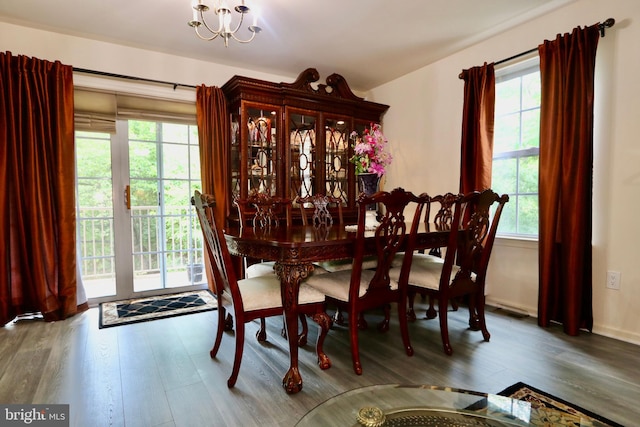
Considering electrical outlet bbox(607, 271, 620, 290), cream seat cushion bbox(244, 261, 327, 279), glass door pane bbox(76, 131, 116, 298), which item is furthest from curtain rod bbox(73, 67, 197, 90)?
electrical outlet bbox(607, 271, 620, 290)

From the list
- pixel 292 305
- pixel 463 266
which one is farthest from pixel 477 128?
pixel 292 305

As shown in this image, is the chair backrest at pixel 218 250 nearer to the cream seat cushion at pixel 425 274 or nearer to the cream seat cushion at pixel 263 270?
the cream seat cushion at pixel 263 270

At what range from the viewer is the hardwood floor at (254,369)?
1625 mm

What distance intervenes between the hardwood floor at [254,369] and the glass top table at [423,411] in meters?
0.52

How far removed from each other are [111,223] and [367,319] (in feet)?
8.53

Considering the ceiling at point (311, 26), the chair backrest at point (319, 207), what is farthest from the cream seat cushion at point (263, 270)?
the ceiling at point (311, 26)

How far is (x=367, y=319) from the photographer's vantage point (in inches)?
112

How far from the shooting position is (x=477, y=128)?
313cm

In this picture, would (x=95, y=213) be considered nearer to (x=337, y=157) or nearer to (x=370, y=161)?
(x=337, y=157)

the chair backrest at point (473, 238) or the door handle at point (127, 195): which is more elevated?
the door handle at point (127, 195)

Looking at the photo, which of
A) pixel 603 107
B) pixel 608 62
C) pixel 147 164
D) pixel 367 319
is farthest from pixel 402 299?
pixel 147 164

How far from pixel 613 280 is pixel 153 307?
145 inches

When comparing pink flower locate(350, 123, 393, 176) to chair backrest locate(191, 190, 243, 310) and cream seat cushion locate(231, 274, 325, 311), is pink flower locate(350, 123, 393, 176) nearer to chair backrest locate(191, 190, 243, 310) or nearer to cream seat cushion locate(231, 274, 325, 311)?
cream seat cushion locate(231, 274, 325, 311)

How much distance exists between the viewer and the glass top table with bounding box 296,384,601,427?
1.08m
